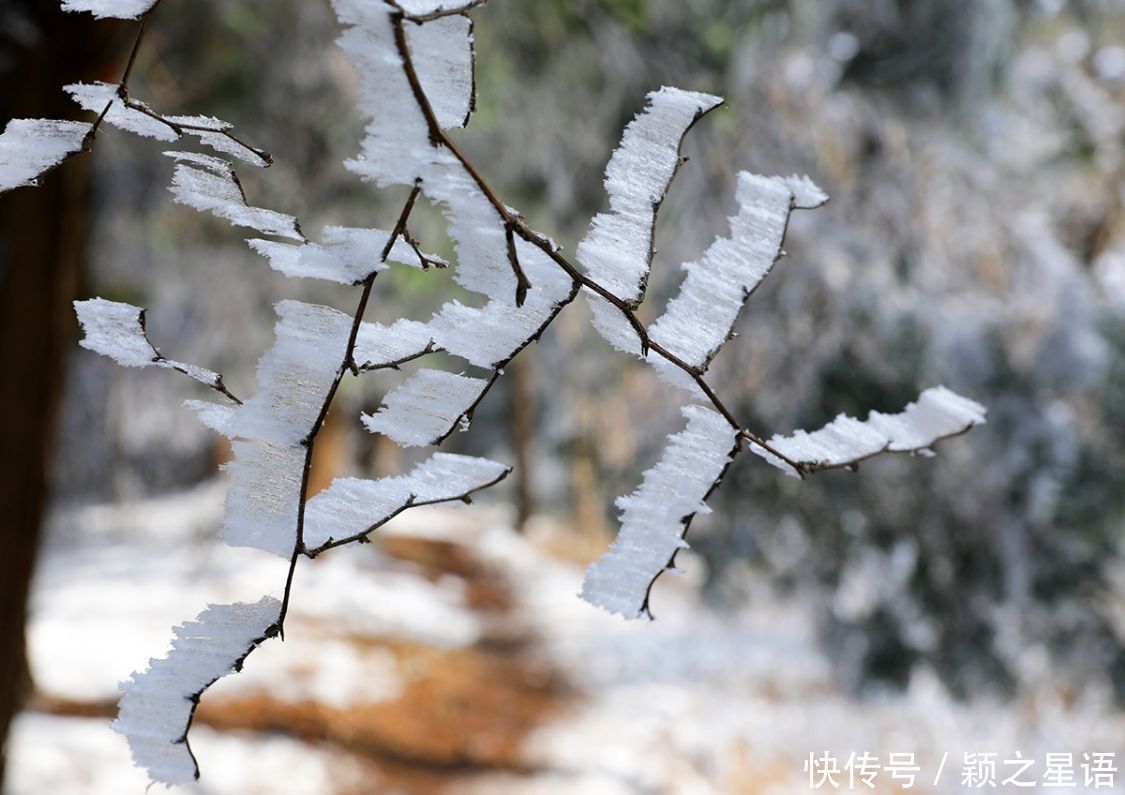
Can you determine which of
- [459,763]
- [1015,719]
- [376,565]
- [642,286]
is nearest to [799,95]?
[642,286]

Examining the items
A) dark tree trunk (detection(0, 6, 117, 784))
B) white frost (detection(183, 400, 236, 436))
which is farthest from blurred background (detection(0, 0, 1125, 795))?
white frost (detection(183, 400, 236, 436))

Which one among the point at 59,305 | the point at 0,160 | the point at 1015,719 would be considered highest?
the point at 0,160

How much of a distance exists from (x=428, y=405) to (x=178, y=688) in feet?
0.48

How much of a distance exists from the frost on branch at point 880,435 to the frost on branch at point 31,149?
0.99ft

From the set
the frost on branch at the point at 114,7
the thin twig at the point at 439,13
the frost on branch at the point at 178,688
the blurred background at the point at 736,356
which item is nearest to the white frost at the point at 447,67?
the thin twig at the point at 439,13

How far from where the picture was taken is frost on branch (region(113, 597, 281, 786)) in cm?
34

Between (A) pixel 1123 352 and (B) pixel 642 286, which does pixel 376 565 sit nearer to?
(A) pixel 1123 352

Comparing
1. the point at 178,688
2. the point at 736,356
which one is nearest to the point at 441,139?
the point at 178,688

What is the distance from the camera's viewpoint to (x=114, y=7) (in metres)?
0.32

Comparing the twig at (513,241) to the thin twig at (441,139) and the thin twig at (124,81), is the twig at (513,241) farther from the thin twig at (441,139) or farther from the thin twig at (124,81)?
the thin twig at (124,81)

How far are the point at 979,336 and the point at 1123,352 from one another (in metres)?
0.40

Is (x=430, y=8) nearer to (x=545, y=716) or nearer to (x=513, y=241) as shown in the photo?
(x=513, y=241)

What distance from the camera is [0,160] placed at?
33 centimetres

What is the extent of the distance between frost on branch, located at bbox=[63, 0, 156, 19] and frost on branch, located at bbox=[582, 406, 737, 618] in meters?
0.26
